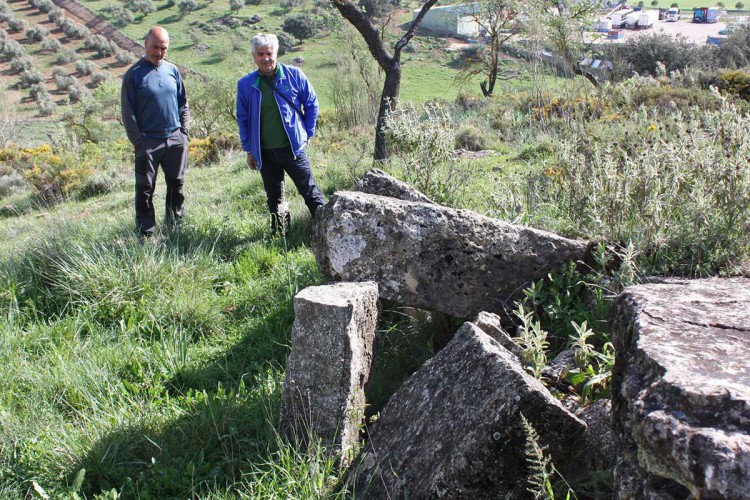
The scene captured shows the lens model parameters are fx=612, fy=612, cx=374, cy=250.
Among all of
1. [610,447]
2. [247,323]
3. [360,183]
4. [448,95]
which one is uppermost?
[360,183]

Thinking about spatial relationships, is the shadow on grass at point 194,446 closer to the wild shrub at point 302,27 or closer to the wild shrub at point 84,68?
the wild shrub at point 84,68

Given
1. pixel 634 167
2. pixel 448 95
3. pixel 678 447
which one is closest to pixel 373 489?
pixel 678 447

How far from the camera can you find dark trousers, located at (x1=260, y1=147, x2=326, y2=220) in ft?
19.9

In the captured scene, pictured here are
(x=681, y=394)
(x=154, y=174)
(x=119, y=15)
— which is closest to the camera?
(x=681, y=394)

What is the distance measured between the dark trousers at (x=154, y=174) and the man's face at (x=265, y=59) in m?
1.38

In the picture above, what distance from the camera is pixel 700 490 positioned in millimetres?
1523

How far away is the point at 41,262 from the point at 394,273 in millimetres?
3328

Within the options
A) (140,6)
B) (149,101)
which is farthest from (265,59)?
(140,6)

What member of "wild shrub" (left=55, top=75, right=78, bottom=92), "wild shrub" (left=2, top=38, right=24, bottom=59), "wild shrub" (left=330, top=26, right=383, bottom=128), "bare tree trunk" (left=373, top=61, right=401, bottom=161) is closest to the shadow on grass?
"bare tree trunk" (left=373, top=61, right=401, bottom=161)

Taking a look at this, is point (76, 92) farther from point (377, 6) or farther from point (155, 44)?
point (155, 44)

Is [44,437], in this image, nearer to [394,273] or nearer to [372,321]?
[372,321]

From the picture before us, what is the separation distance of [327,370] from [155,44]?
181 inches

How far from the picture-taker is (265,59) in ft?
19.0

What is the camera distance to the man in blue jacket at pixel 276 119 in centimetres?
591
